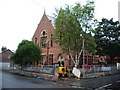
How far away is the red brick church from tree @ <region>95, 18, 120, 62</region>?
591cm

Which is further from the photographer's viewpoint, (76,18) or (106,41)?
(106,41)

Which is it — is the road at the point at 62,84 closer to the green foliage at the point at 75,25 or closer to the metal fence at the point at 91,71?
the metal fence at the point at 91,71

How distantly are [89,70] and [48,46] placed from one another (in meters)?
16.1

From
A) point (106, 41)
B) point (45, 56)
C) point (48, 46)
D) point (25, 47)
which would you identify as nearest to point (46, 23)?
point (48, 46)

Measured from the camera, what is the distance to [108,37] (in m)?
30.5

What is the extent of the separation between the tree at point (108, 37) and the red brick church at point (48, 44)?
5.91 meters

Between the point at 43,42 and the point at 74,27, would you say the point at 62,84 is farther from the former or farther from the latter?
the point at 43,42

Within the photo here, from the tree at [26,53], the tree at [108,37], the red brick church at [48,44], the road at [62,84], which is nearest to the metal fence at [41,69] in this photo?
the tree at [26,53]

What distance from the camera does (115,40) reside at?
29906 millimetres

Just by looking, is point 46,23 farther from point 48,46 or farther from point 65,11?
point 65,11

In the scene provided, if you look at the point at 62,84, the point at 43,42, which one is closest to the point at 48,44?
the point at 43,42

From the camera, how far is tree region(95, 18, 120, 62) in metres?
29.5

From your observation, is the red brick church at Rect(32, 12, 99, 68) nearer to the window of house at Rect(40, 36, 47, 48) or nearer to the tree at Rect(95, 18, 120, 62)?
the window of house at Rect(40, 36, 47, 48)

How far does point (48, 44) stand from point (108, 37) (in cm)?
1378
